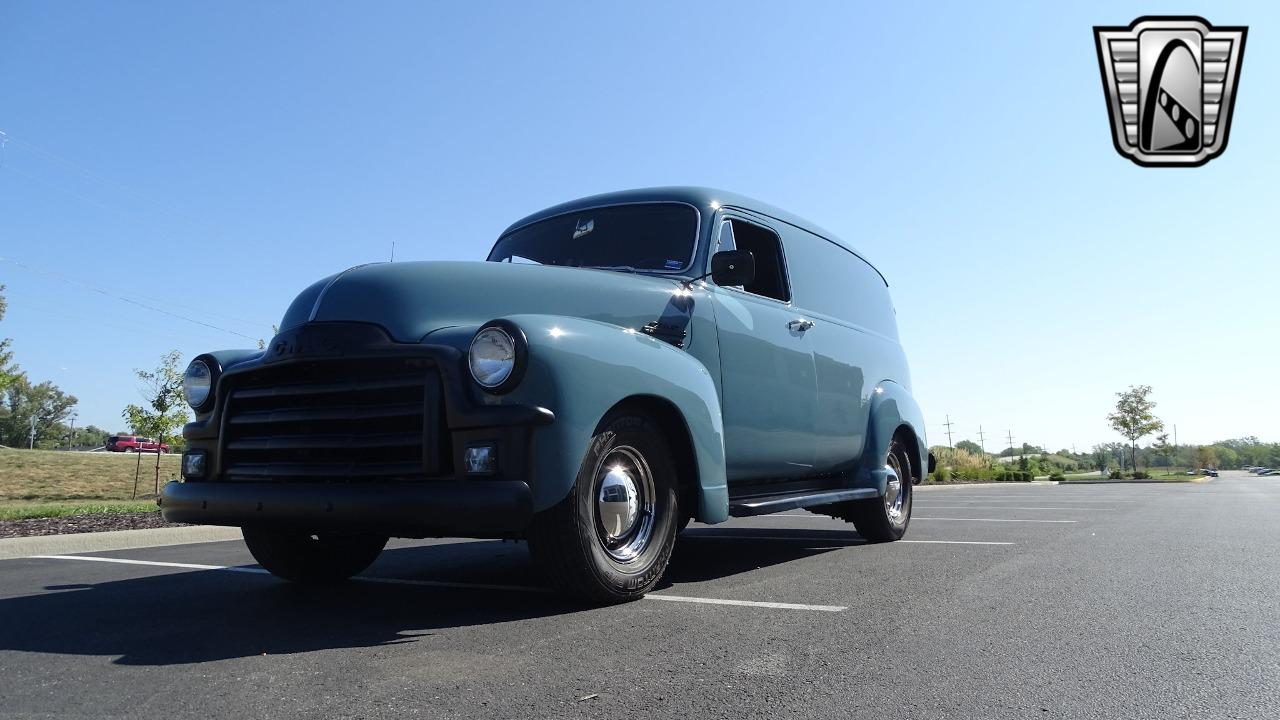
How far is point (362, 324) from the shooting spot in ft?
12.5

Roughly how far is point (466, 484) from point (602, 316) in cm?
123

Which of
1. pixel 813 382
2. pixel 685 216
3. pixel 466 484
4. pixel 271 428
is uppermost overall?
pixel 685 216

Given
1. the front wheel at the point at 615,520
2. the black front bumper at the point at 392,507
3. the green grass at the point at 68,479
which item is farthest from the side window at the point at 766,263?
the green grass at the point at 68,479

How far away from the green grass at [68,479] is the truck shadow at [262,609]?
12.1 meters

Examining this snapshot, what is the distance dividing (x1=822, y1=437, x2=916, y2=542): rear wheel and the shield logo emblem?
3.08 meters

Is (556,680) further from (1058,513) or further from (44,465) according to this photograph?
(44,465)

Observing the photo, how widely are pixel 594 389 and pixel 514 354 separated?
0.40m

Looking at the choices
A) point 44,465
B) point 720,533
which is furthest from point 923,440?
point 44,465

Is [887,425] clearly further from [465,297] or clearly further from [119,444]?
[119,444]

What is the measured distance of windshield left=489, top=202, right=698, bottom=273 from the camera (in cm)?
518

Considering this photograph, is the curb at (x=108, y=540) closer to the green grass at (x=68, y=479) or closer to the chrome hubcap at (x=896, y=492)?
the chrome hubcap at (x=896, y=492)

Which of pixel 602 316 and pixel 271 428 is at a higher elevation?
pixel 602 316

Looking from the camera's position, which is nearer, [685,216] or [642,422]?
[642,422]

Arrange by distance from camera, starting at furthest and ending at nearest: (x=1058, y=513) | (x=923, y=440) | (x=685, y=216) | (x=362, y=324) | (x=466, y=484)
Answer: (x=1058, y=513), (x=923, y=440), (x=685, y=216), (x=362, y=324), (x=466, y=484)
